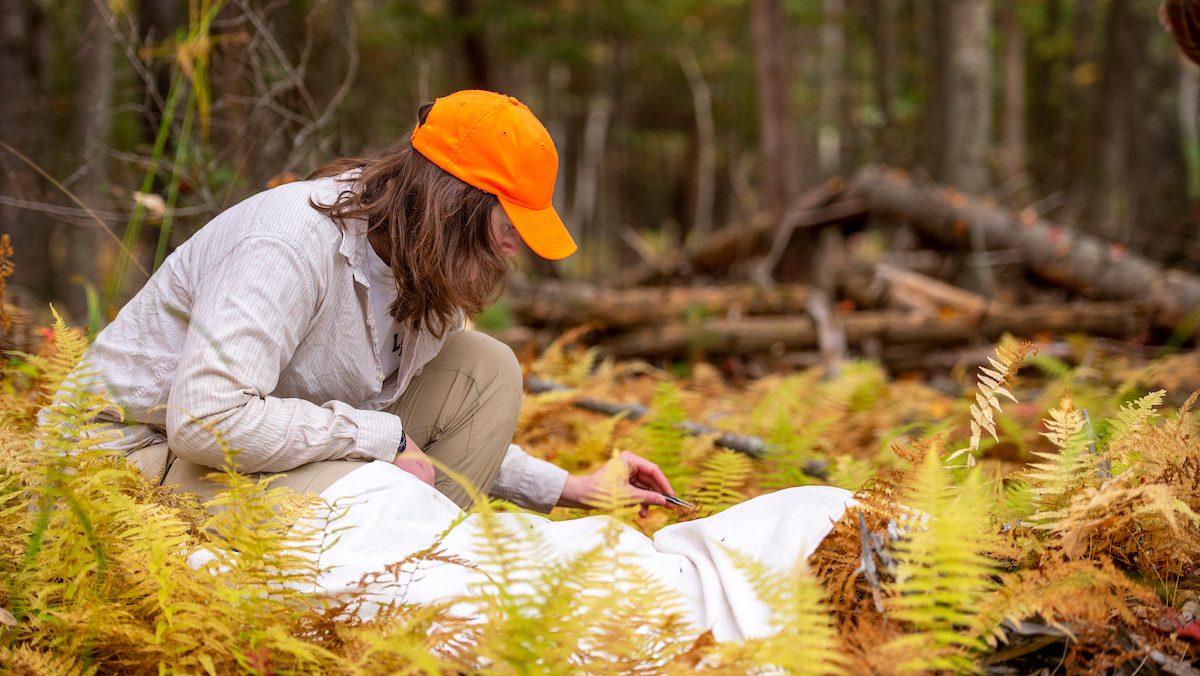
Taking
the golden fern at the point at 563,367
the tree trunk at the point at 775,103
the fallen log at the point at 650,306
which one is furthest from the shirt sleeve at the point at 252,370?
the tree trunk at the point at 775,103

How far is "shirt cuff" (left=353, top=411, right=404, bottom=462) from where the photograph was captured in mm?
2377

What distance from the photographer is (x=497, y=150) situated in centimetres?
238

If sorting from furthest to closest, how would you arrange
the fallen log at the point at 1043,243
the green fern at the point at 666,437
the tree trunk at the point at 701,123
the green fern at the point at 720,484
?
the tree trunk at the point at 701,123, the fallen log at the point at 1043,243, the green fern at the point at 666,437, the green fern at the point at 720,484

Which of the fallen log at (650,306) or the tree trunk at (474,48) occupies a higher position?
the tree trunk at (474,48)

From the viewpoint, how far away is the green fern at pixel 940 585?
160 centimetres

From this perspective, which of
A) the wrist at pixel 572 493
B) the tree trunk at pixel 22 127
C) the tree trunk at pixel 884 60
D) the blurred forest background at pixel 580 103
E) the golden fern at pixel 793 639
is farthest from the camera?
the tree trunk at pixel 884 60

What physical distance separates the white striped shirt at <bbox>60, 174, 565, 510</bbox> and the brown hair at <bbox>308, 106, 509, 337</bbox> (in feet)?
0.27

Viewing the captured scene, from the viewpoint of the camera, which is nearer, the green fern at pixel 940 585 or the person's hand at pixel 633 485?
the green fern at pixel 940 585

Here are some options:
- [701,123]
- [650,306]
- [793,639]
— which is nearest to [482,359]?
[793,639]

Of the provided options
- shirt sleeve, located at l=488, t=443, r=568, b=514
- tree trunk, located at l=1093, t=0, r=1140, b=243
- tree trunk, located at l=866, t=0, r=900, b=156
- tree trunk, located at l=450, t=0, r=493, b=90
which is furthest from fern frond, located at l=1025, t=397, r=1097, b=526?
tree trunk, located at l=1093, t=0, r=1140, b=243

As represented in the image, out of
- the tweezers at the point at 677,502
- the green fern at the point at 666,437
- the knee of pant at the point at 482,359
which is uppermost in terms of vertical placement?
the knee of pant at the point at 482,359

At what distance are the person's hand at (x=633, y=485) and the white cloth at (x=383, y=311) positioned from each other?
2.32ft

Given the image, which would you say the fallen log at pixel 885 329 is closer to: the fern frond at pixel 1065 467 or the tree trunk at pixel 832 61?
the fern frond at pixel 1065 467

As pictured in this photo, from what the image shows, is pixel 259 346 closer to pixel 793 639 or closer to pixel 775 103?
pixel 793 639
